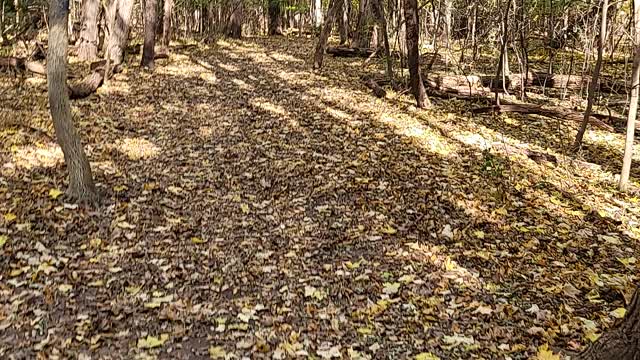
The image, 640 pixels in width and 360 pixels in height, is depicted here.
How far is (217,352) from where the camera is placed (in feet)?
13.7

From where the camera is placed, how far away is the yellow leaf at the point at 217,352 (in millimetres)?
4121

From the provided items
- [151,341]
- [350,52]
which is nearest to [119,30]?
[350,52]

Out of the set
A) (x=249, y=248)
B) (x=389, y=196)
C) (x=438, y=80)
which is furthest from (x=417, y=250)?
(x=438, y=80)

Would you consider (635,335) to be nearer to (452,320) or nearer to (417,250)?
(452,320)

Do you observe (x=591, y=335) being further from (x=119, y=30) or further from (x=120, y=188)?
(x=119, y=30)

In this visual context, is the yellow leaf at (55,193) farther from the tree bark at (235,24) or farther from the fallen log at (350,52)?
the tree bark at (235,24)

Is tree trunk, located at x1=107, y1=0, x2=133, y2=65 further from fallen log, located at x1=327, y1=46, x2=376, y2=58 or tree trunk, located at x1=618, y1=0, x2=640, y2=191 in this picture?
tree trunk, located at x1=618, y1=0, x2=640, y2=191

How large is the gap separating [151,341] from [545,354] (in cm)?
313

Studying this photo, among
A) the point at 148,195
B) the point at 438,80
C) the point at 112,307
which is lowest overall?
the point at 112,307

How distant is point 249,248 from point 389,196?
2.17m

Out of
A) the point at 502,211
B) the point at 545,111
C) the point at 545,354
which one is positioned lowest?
the point at 545,354

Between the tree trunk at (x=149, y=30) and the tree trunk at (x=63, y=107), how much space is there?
7.49m

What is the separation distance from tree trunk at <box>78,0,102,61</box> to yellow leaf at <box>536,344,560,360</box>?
1329cm

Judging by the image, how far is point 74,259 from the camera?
17.7 ft
